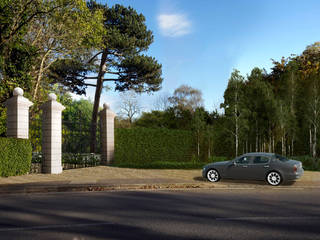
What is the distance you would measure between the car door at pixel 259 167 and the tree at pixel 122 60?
20326mm

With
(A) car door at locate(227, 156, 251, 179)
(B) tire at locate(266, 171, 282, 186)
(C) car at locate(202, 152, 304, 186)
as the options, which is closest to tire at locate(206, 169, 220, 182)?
(C) car at locate(202, 152, 304, 186)

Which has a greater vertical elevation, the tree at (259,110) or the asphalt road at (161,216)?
the tree at (259,110)

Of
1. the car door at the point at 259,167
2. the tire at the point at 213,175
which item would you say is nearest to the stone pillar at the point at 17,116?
the tire at the point at 213,175

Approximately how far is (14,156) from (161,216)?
36.9 feet

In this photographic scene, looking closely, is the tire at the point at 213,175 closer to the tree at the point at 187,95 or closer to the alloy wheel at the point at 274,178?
the alloy wheel at the point at 274,178

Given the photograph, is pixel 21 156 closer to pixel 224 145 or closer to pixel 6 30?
pixel 6 30

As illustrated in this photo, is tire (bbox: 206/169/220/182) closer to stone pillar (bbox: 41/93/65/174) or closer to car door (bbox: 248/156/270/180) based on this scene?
car door (bbox: 248/156/270/180)

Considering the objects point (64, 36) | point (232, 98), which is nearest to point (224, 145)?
point (232, 98)

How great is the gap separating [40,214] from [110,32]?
2511 centimetres

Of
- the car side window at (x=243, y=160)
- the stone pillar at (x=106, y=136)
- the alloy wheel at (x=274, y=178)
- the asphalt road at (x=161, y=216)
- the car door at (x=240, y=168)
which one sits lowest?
the asphalt road at (x=161, y=216)

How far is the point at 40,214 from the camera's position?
7633 millimetres

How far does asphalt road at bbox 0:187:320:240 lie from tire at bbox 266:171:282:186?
2131 millimetres

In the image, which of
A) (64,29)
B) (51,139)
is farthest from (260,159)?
(64,29)

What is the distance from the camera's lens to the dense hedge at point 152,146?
2459 cm
